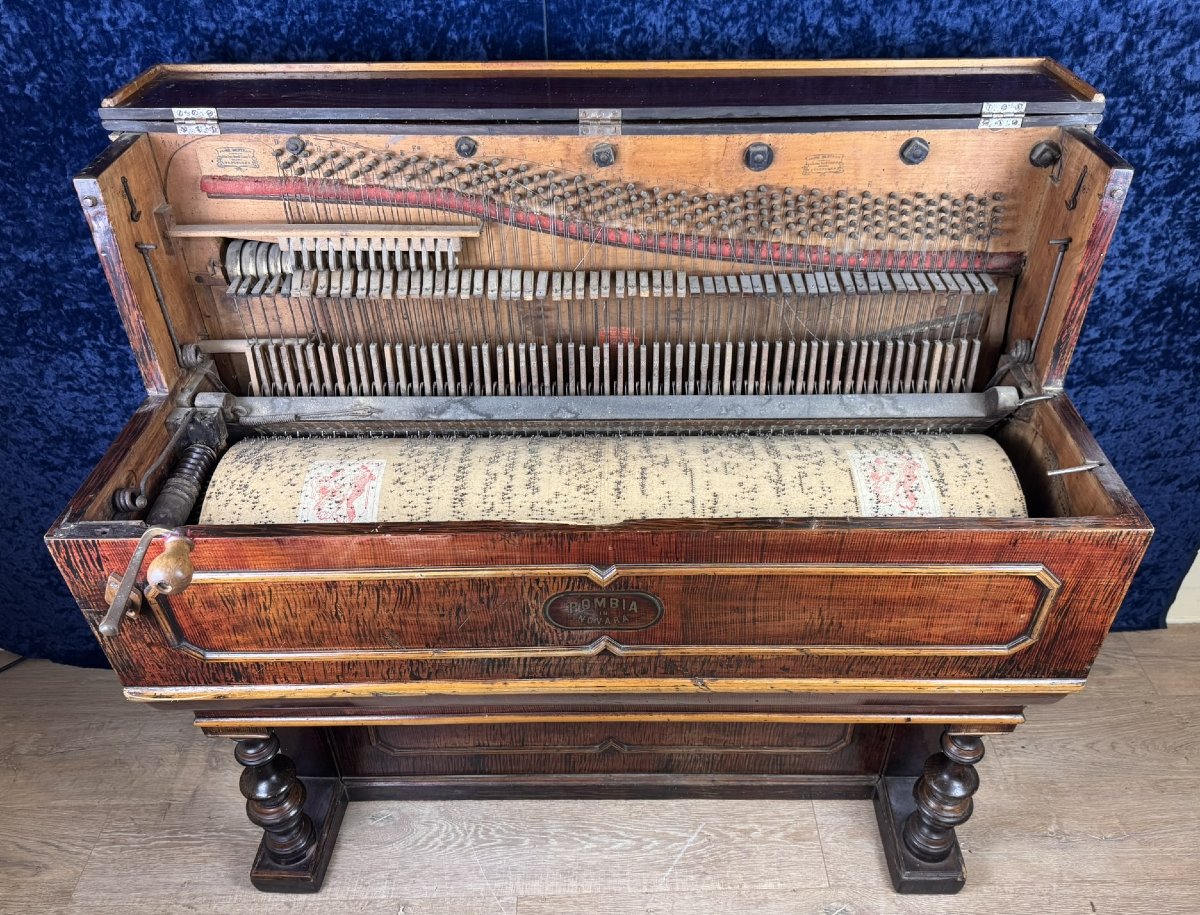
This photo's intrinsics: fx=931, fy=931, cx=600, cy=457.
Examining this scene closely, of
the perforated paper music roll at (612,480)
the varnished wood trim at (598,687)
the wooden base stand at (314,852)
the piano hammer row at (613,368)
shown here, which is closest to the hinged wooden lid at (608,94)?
the piano hammer row at (613,368)

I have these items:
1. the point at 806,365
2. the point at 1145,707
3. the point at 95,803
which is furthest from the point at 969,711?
the point at 95,803

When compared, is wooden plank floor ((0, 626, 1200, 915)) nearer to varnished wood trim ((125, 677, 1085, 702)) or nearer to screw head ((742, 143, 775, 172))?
varnished wood trim ((125, 677, 1085, 702))

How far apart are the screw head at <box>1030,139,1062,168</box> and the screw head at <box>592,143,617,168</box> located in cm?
87

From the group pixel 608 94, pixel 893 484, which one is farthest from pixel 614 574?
pixel 608 94

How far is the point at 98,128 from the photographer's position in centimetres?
228

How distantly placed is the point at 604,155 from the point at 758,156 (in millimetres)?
318

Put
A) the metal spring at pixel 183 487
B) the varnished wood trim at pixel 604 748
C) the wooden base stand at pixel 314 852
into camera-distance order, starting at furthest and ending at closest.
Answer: the varnished wood trim at pixel 604 748, the wooden base stand at pixel 314 852, the metal spring at pixel 183 487

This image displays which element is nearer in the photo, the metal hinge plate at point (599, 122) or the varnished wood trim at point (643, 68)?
the metal hinge plate at point (599, 122)

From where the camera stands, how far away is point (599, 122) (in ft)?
6.20

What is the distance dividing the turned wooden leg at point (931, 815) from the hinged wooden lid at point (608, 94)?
139 cm

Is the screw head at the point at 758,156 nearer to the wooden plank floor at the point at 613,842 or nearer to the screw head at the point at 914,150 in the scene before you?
the screw head at the point at 914,150

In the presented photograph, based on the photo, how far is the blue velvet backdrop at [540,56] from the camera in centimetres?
215

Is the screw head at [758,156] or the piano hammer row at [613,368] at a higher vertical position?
the screw head at [758,156]

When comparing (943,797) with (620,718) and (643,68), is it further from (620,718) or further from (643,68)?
(643,68)
